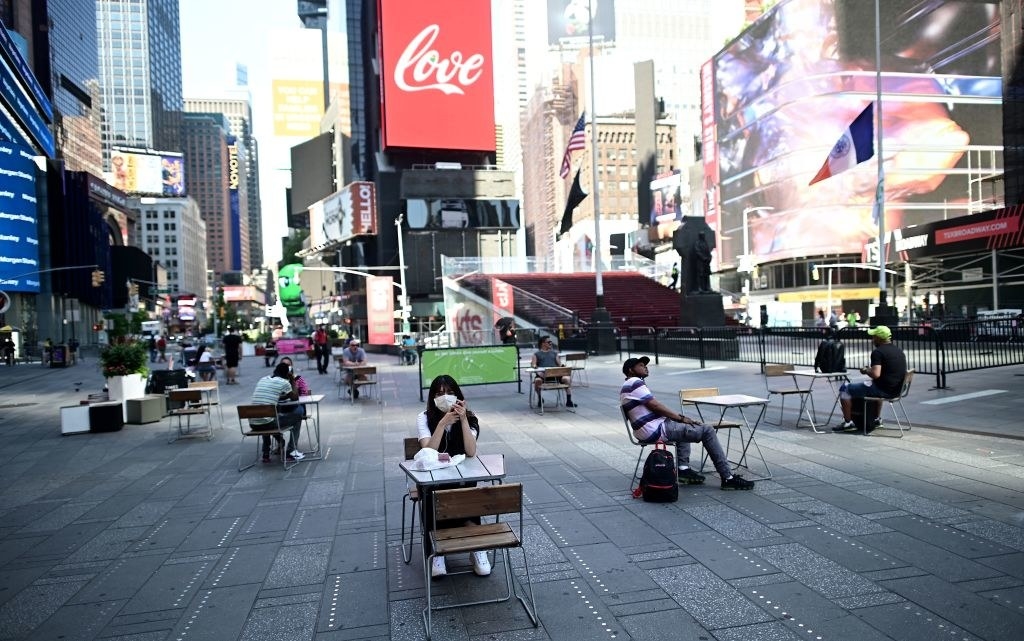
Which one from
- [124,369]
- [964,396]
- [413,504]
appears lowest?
[964,396]

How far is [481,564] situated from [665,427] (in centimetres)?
308

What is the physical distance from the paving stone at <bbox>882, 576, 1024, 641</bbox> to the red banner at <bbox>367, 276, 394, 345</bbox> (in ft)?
98.8

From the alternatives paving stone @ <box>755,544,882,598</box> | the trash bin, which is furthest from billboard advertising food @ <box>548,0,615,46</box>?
paving stone @ <box>755,544,882,598</box>

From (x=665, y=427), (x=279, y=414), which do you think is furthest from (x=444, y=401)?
(x=279, y=414)

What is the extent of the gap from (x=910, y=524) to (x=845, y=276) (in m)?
65.2

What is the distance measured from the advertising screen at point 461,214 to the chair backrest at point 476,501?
68354 mm

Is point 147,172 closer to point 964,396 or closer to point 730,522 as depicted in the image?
point 964,396

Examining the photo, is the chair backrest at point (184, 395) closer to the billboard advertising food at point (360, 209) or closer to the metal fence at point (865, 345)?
the metal fence at point (865, 345)

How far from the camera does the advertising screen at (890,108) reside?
63312 mm

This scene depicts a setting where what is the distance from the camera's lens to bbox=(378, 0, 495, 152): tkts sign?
225 ft

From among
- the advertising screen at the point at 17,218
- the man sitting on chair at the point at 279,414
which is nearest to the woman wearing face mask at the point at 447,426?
the man sitting on chair at the point at 279,414

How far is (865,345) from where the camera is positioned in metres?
24.3

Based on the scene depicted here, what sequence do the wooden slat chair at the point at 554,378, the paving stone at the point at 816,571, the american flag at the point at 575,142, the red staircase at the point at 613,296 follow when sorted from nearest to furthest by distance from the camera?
the paving stone at the point at 816,571 → the wooden slat chair at the point at 554,378 → the american flag at the point at 575,142 → the red staircase at the point at 613,296

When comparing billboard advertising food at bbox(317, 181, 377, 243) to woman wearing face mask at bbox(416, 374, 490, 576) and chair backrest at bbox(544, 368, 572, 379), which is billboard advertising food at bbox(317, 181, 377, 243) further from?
woman wearing face mask at bbox(416, 374, 490, 576)
